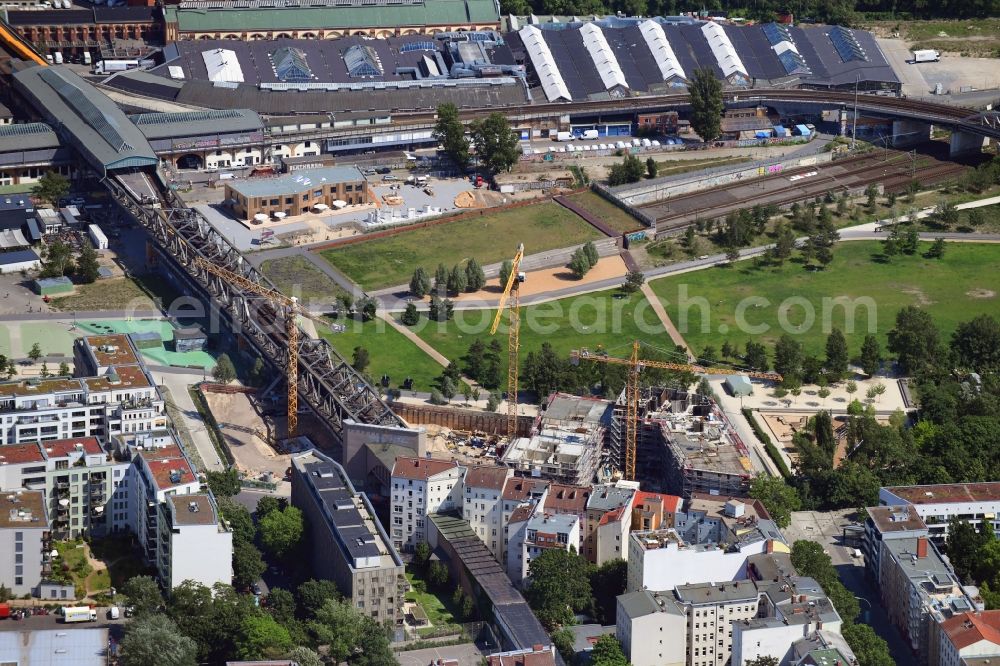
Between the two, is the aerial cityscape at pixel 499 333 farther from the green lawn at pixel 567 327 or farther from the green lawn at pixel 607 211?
the green lawn at pixel 567 327

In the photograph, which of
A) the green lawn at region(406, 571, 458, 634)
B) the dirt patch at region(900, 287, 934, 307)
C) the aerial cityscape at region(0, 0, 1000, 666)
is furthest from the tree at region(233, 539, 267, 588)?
the dirt patch at region(900, 287, 934, 307)

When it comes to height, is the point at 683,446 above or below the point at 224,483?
above

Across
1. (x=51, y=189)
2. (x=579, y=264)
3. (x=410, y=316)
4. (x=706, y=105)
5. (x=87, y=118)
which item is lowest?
(x=410, y=316)

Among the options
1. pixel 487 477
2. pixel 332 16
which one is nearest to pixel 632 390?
pixel 487 477

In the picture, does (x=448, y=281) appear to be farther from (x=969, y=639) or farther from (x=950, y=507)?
(x=969, y=639)

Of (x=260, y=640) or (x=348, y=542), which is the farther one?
(x=348, y=542)

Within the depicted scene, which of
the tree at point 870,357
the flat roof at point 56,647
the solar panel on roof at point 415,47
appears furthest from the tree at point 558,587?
the solar panel on roof at point 415,47

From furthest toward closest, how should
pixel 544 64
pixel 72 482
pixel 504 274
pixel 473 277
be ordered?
1. pixel 544 64
2. pixel 504 274
3. pixel 473 277
4. pixel 72 482
